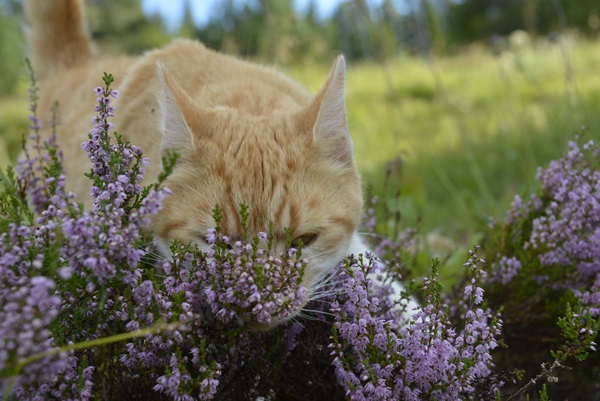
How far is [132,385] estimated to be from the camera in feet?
4.88

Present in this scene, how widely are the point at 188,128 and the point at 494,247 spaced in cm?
127

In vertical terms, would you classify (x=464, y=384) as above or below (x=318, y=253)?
below

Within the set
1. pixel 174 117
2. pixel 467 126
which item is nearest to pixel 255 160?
pixel 174 117

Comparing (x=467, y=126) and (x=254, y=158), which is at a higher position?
(x=254, y=158)

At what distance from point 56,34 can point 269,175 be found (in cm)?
241

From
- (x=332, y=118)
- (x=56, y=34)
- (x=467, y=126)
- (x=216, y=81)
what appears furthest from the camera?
(x=467, y=126)

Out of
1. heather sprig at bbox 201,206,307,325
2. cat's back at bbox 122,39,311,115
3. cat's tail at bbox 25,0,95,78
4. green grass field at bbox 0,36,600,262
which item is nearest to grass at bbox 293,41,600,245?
green grass field at bbox 0,36,600,262

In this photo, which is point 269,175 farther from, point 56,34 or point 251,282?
point 56,34

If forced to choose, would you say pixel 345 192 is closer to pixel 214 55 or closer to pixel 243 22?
pixel 214 55

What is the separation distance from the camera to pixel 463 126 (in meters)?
4.09

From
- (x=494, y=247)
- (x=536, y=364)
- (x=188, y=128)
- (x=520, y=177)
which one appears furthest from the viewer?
(x=520, y=177)

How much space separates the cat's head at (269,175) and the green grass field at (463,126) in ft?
1.92

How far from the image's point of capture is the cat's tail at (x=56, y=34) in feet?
11.4

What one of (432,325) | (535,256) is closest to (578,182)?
(535,256)
